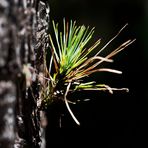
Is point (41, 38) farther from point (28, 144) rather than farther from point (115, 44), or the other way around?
point (115, 44)

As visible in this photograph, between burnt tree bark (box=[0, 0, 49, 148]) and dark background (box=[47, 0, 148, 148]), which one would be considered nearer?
burnt tree bark (box=[0, 0, 49, 148])

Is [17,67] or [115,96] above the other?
[115,96]

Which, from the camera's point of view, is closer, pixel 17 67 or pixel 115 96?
pixel 17 67

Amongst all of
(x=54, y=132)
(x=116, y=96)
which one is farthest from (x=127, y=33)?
(x=54, y=132)

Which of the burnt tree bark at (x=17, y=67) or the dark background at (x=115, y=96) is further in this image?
the dark background at (x=115, y=96)
